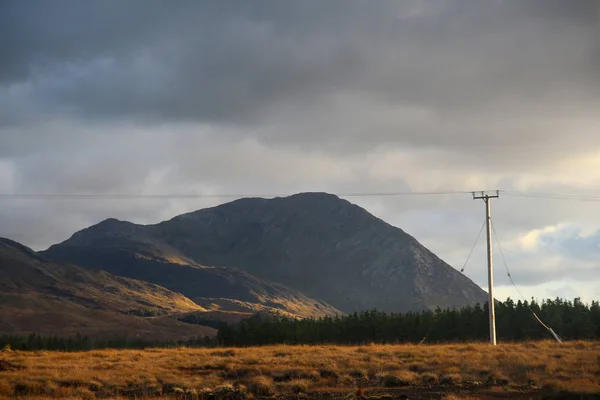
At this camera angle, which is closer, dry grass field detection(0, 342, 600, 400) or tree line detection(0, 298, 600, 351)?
dry grass field detection(0, 342, 600, 400)

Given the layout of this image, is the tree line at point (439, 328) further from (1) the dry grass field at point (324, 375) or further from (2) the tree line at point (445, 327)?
(1) the dry grass field at point (324, 375)

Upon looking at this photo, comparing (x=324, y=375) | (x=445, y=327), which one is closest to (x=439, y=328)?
(x=445, y=327)

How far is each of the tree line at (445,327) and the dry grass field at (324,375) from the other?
3909 cm

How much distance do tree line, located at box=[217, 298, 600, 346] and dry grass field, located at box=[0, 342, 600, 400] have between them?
3909cm

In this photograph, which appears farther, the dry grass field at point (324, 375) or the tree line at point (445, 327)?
the tree line at point (445, 327)

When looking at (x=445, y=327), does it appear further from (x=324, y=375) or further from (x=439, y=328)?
(x=324, y=375)

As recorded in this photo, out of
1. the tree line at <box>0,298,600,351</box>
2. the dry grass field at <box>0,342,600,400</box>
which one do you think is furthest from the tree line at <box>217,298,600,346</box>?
the dry grass field at <box>0,342,600,400</box>

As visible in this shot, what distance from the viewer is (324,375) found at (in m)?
36.5

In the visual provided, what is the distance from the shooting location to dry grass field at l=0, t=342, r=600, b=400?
3116 cm

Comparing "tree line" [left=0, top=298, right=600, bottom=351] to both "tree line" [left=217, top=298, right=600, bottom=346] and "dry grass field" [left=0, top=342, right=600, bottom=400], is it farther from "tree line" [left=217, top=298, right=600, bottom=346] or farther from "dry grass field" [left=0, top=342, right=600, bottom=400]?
"dry grass field" [left=0, top=342, right=600, bottom=400]

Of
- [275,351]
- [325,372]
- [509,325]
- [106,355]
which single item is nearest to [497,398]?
[325,372]

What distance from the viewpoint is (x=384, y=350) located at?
4603 centimetres

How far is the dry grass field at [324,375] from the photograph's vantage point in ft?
102

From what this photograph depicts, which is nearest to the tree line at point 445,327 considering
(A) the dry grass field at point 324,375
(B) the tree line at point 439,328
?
(B) the tree line at point 439,328
